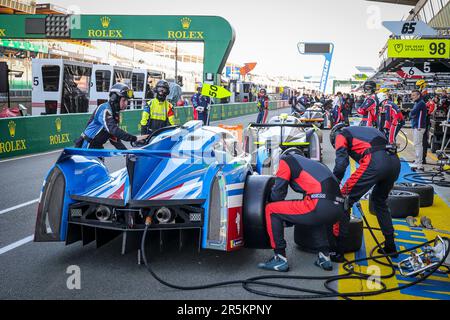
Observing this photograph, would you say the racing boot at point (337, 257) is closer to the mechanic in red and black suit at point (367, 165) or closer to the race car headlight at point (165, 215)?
the mechanic in red and black suit at point (367, 165)

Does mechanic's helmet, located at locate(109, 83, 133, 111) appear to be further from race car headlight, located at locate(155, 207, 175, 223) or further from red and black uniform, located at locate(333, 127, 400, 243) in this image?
red and black uniform, located at locate(333, 127, 400, 243)

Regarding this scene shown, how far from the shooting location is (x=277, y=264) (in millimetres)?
4945

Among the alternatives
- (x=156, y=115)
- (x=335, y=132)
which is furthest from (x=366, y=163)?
(x=156, y=115)

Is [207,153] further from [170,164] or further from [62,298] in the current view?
[62,298]

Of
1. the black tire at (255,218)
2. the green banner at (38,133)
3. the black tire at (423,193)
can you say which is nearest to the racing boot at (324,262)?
the black tire at (255,218)

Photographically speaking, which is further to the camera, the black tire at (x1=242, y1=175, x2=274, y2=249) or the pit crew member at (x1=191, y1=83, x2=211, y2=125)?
the pit crew member at (x1=191, y1=83, x2=211, y2=125)

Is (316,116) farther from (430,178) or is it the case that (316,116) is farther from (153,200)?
(153,200)

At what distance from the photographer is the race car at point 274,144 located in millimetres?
9430

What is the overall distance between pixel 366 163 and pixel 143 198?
7.86 feet

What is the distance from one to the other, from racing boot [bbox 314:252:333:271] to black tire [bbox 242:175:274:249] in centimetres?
52

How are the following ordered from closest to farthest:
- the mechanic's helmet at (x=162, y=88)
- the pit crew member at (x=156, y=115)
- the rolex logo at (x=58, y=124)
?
the mechanic's helmet at (x=162, y=88) < the pit crew member at (x=156, y=115) < the rolex logo at (x=58, y=124)

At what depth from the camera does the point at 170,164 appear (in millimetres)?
5332

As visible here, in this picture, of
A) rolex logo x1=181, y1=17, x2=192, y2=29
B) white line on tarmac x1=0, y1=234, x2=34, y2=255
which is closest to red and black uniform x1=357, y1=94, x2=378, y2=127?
white line on tarmac x1=0, y1=234, x2=34, y2=255

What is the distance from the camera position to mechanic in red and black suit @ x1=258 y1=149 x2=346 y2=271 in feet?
15.9
